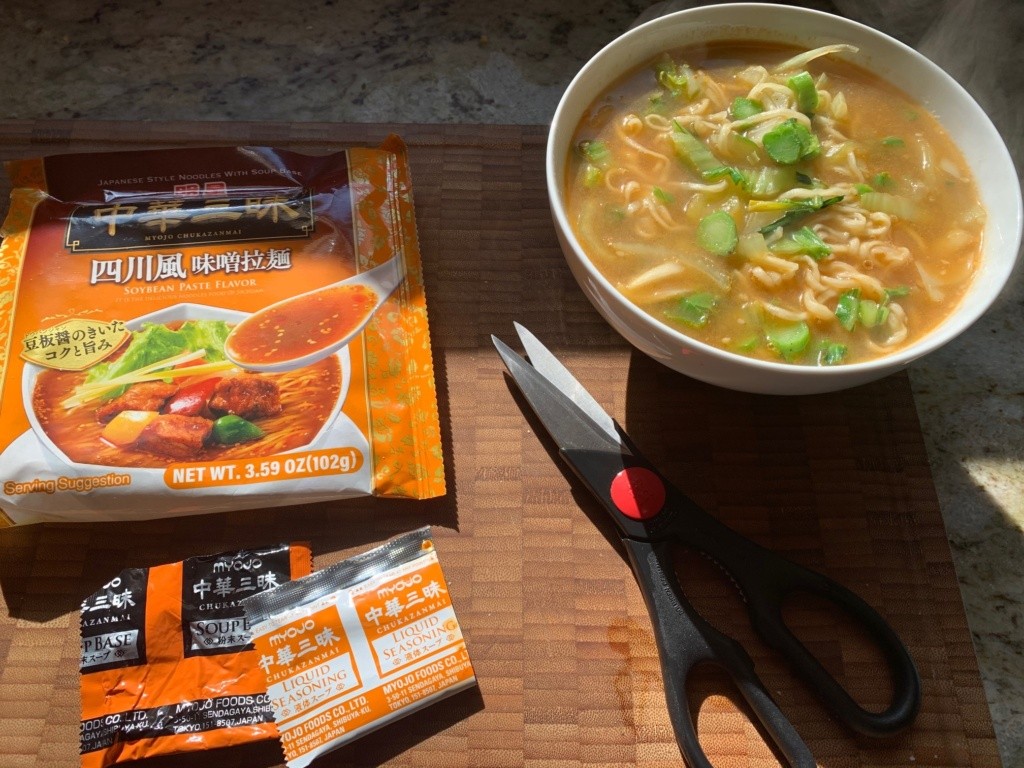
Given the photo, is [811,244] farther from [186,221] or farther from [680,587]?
[186,221]

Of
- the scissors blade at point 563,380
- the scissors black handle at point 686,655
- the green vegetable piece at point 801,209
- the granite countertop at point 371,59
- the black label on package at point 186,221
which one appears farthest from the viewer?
the granite countertop at point 371,59

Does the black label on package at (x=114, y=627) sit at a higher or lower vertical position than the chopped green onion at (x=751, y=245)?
lower

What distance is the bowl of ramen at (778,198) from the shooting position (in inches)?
43.7

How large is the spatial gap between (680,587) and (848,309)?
0.46 m

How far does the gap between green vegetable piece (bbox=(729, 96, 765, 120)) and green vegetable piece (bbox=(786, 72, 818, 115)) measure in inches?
2.2

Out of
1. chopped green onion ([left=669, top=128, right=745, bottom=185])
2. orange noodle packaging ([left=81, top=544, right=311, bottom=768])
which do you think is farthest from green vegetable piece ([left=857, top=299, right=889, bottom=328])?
orange noodle packaging ([left=81, top=544, right=311, bottom=768])

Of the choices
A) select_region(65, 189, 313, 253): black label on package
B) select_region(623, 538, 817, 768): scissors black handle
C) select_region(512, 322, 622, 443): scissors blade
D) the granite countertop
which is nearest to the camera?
select_region(623, 538, 817, 768): scissors black handle

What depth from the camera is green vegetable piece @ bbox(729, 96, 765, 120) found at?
124cm

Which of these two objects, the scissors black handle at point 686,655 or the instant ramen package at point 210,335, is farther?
the instant ramen package at point 210,335

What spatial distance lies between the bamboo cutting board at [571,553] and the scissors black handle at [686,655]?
0.05 meters

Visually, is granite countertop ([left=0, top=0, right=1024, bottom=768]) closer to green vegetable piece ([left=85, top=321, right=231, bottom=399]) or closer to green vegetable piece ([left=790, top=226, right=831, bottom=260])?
green vegetable piece ([left=790, top=226, right=831, bottom=260])

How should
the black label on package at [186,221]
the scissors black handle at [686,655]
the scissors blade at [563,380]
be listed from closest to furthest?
the scissors black handle at [686,655] → the scissors blade at [563,380] → the black label on package at [186,221]

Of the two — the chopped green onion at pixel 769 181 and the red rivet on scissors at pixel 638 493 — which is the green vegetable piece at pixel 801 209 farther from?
the red rivet on scissors at pixel 638 493

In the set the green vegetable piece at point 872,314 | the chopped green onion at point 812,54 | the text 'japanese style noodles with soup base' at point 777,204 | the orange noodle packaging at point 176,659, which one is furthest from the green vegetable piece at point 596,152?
the orange noodle packaging at point 176,659
